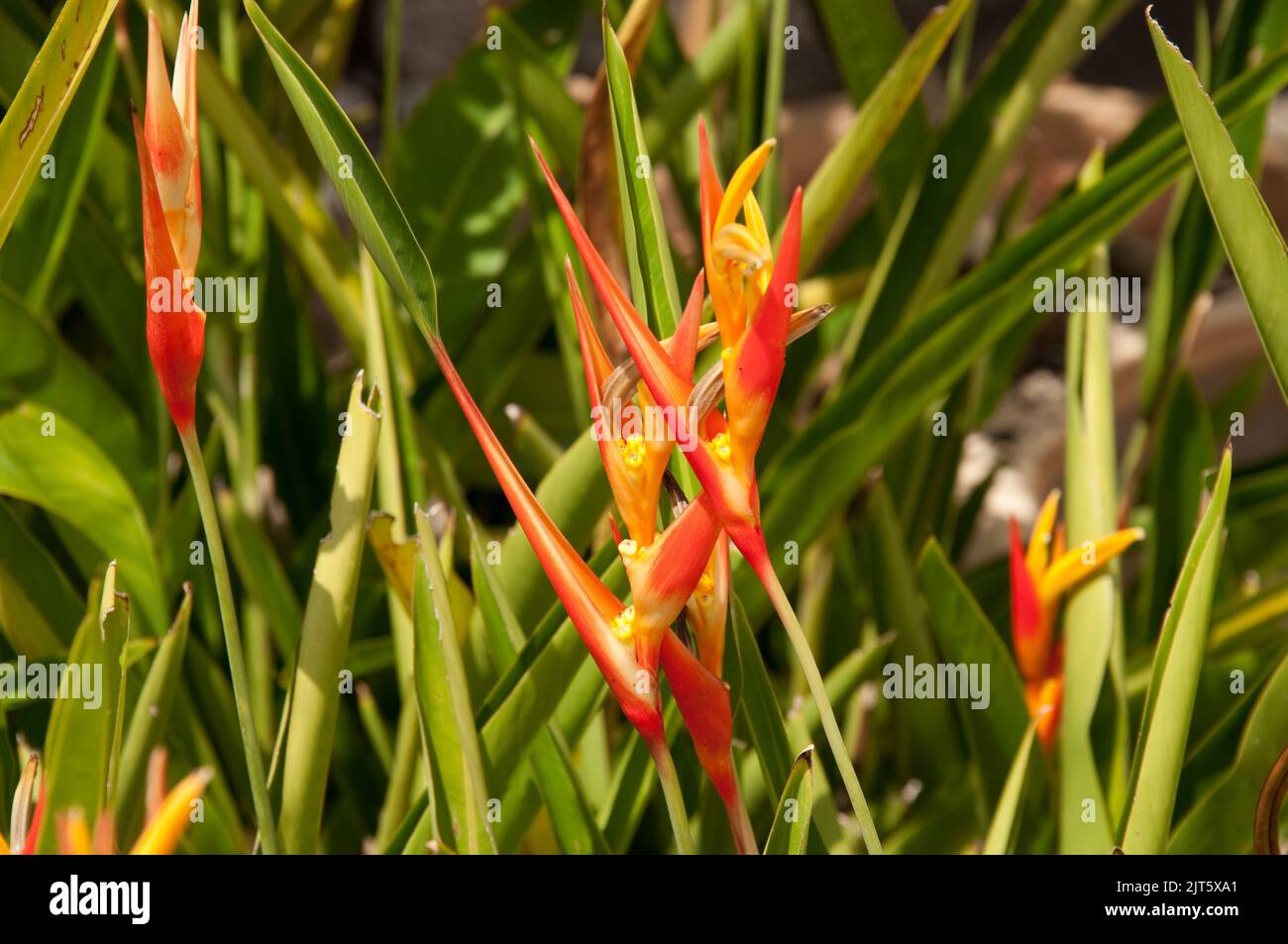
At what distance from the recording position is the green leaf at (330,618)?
39 cm

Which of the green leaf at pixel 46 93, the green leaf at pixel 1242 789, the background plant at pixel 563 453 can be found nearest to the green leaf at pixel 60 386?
the background plant at pixel 563 453

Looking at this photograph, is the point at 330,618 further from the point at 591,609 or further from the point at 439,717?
the point at 591,609

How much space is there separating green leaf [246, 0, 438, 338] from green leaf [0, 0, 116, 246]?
0.09 metres

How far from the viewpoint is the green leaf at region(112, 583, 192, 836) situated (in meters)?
0.40

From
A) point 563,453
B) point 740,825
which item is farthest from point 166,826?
point 563,453

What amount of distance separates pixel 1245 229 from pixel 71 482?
46 centimetres

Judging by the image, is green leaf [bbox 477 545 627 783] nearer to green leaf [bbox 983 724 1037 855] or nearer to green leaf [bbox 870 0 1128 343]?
green leaf [bbox 983 724 1037 855]

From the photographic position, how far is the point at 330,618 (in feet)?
1.28

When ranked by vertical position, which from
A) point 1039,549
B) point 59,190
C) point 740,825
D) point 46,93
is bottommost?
point 740,825

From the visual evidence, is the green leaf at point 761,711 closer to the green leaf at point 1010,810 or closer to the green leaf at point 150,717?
the green leaf at point 1010,810

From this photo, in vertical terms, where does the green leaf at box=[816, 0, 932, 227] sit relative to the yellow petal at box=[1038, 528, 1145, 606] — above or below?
above

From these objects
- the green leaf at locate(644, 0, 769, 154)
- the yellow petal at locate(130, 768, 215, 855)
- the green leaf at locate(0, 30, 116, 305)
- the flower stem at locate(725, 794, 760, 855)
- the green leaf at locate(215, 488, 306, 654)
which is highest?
the green leaf at locate(644, 0, 769, 154)

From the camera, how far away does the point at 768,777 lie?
40 centimetres

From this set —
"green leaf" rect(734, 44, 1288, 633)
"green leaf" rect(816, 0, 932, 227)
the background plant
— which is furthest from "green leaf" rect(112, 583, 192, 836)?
"green leaf" rect(816, 0, 932, 227)
